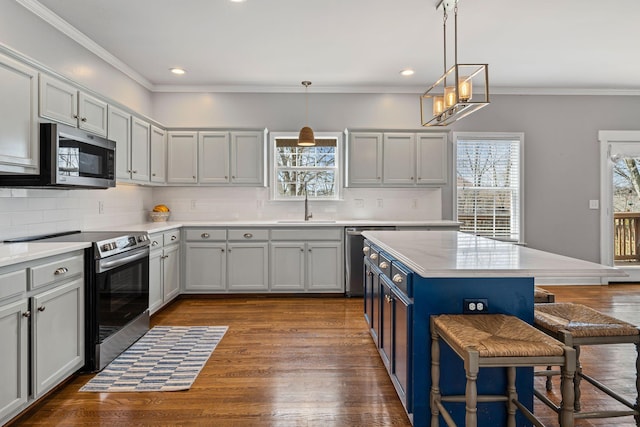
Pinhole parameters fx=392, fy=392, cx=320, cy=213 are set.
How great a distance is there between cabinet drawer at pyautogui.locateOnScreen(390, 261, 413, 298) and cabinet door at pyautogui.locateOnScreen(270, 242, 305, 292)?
2.42 metres

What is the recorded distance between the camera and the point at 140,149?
419 cm

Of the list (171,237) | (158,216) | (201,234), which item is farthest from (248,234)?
(158,216)

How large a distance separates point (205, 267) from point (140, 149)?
1.50 meters

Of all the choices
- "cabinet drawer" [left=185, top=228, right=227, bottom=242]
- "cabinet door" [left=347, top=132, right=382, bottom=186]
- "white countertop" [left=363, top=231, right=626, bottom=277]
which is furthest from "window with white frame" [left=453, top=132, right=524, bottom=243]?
"cabinet drawer" [left=185, top=228, right=227, bottom=242]

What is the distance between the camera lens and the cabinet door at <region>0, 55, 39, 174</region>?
226 centimetres

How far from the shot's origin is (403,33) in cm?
364

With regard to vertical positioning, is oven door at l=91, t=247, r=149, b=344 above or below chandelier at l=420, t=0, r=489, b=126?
below

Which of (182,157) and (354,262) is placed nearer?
(354,262)

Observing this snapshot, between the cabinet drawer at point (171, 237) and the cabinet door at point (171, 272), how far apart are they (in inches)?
2.2

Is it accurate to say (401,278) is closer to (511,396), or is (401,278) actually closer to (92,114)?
(511,396)

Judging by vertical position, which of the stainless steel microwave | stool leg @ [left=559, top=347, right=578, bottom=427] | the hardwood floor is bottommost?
the hardwood floor

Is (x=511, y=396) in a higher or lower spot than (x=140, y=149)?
lower

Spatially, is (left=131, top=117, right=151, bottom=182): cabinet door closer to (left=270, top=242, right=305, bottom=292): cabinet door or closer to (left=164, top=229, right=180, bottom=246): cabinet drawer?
(left=164, top=229, right=180, bottom=246): cabinet drawer

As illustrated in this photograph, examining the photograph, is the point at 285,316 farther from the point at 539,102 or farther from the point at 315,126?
the point at 539,102
